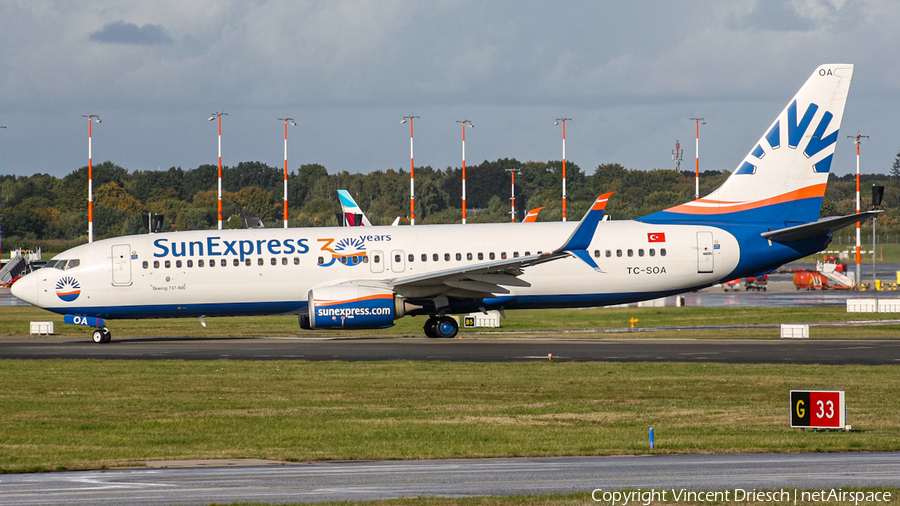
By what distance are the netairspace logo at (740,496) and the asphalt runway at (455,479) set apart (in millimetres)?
67

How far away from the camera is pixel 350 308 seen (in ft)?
119

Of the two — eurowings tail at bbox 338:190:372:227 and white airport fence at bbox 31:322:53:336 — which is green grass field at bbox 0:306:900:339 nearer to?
white airport fence at bbox 31:322:53:336

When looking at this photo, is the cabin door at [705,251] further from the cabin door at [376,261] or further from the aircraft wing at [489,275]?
the cabin door at [376,261]

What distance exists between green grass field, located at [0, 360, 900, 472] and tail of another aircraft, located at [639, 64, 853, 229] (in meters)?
12.6

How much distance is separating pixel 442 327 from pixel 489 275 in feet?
10.9

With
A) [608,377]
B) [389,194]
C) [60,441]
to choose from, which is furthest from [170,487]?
[389,194]

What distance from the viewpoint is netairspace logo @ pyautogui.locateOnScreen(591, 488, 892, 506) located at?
38.8ft

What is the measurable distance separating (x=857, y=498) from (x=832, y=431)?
6.31 m

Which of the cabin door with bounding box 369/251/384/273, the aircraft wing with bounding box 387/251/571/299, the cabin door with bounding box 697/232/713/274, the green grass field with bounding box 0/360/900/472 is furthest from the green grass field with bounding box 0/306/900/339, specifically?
the green grass field with bounding box 0/360/900/472

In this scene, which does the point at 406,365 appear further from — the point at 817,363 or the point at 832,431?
the point at 832,431

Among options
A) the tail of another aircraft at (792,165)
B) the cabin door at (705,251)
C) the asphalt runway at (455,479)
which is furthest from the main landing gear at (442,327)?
the asphalt runway at (455,479)

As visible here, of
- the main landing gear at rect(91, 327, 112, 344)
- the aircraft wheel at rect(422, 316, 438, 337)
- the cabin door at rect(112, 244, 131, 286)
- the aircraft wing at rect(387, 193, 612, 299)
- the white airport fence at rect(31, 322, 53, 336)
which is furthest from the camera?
the white airport fence at rect(31, 322, 53, 336)

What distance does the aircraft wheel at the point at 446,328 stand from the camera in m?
39.6

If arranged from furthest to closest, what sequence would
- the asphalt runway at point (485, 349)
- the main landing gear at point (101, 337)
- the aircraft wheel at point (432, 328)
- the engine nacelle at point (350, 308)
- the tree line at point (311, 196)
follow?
the tree line at point (311, 196) < the aircraft wheel at point (432, 328) < the main landing gear at point (101, 337) < the engine nacelle at point (350, 308) < the asphalt runway at point (485, 349)
